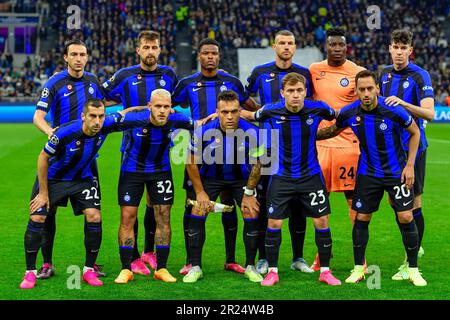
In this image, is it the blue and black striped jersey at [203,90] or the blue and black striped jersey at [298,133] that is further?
the blue and black striped jersey at [203,90]

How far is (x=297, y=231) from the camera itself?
8.62m

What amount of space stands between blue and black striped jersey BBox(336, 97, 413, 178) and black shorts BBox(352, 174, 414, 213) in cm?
6

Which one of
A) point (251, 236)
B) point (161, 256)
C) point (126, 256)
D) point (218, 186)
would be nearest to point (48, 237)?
point (126, 256)

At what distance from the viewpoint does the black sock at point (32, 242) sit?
25.5 feet

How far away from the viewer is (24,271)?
8.34m

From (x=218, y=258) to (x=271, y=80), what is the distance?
2.11m

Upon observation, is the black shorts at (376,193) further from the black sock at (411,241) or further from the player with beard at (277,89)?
the player with beard at (277,89)

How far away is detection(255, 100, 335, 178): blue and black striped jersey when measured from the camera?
7.82 meters

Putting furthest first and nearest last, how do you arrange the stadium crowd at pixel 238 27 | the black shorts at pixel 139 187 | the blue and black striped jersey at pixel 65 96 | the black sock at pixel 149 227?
1. the stadium crowd at pixel 238 27
2. the black sock at pixel 149 227
3. the blue and black striped jersey at pixel 65 96
4. the black shorts at pixel 139 187

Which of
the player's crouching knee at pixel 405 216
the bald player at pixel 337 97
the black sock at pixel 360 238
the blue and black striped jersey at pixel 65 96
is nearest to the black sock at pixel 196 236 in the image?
the bald player at pixel 337 97

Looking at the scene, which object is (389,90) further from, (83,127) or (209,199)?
(83,127)

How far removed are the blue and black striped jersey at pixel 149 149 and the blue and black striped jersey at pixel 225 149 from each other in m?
0.19

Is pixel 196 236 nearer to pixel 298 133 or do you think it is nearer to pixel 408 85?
pixel 298 133
